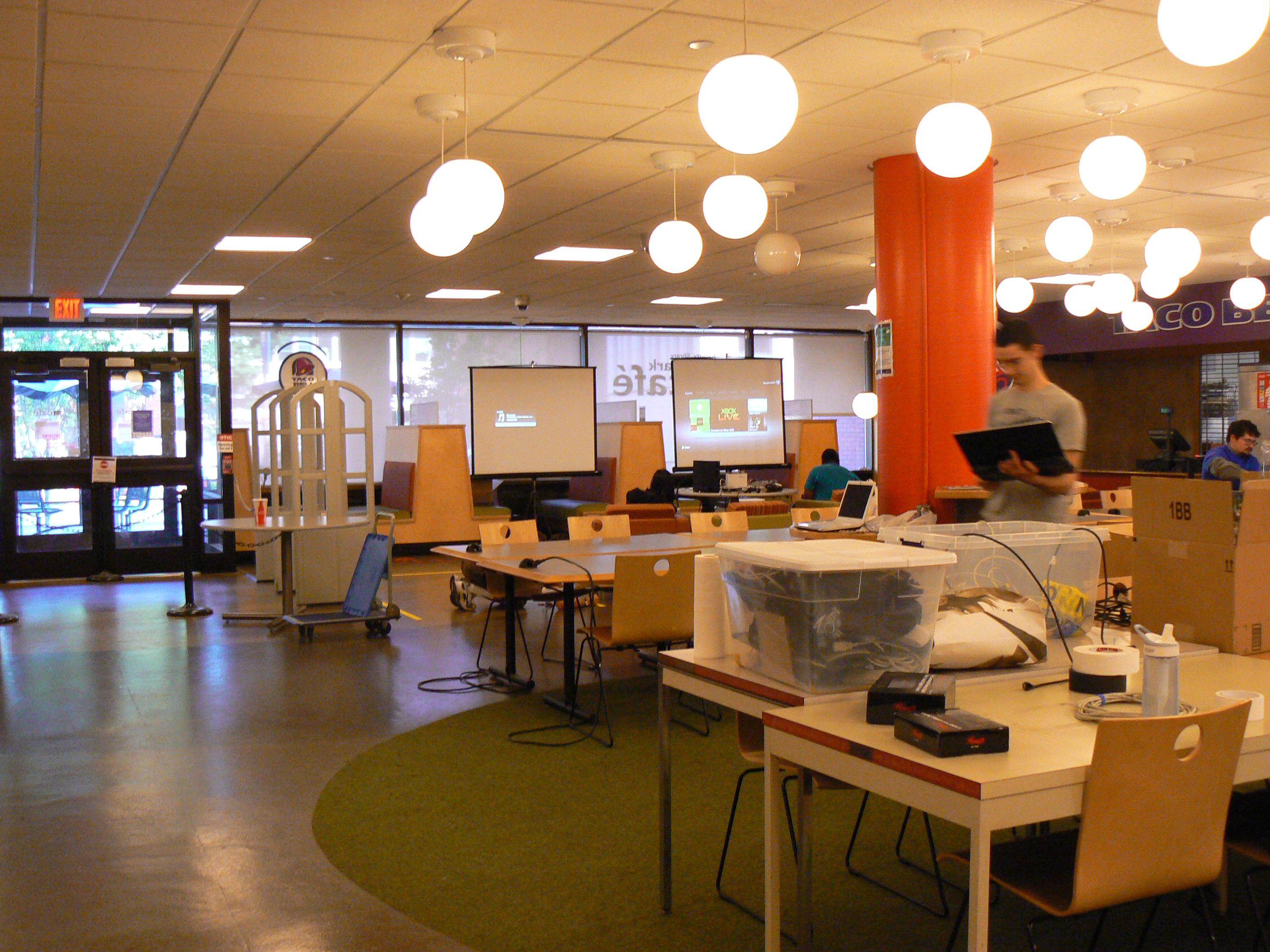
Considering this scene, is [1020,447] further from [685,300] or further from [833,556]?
[685,300]

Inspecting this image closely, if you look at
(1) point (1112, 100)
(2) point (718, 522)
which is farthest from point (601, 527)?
(1) point (1112, 100)

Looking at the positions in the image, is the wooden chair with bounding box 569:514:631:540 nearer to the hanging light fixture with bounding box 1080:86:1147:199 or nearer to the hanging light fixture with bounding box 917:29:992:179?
the hanging light fixture with bounding box 917:29:992:179

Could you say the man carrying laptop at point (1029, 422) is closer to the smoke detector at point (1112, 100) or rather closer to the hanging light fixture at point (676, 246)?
the smoke detector at point (1112, 100)

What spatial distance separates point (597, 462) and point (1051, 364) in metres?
5.95

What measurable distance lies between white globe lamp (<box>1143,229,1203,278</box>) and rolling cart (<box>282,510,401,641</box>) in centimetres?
530

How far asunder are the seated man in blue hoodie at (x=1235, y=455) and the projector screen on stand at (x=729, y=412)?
6171 mm

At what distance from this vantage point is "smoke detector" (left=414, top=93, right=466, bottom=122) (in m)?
5.39

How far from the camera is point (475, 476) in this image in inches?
516

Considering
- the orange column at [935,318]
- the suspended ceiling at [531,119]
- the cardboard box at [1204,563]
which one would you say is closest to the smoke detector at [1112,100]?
the suspended ceiling at [531,119]

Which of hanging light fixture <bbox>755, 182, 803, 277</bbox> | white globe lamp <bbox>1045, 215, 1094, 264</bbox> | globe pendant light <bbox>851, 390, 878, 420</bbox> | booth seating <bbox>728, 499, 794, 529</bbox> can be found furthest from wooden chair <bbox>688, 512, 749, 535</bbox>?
globe pendant light <bbox>851, 390, 878, 420</bbox>

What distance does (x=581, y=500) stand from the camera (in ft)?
46.0

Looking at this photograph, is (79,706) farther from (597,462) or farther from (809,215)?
(597,462)

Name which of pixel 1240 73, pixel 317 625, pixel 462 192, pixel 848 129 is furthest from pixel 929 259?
pixel 317 625

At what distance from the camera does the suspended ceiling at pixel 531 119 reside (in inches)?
175
